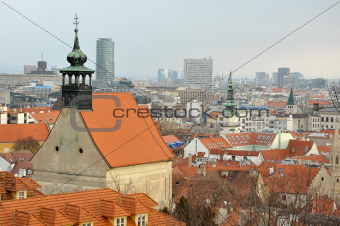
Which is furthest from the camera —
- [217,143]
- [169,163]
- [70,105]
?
[217,143]

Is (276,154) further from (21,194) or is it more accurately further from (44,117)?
(21,194)

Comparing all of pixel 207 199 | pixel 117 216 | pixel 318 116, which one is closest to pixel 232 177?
pixel 207 199

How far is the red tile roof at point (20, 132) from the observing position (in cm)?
9188

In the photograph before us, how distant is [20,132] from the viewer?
306 feet

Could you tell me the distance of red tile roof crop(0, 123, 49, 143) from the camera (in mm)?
91875

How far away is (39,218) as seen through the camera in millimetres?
21984

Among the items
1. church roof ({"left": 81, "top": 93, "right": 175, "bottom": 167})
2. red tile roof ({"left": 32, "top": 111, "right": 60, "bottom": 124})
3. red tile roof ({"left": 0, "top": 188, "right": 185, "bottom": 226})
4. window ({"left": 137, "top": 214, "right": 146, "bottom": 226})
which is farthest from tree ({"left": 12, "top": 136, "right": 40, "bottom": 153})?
window ({"left": 137, "top": 214, "right": 146, "bottom": 226})

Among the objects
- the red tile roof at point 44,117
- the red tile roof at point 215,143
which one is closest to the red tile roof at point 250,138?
the red tile roof at point 215,143

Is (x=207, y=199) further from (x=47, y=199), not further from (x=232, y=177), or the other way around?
(x=47, y=199)

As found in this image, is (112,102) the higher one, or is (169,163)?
(112,102)

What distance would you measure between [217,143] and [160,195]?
62715 millimetres

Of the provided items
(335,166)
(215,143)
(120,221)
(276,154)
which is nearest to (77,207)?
(120,221)

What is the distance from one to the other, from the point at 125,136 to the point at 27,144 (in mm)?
52321

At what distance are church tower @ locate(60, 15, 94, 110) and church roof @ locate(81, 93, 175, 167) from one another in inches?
21.2
